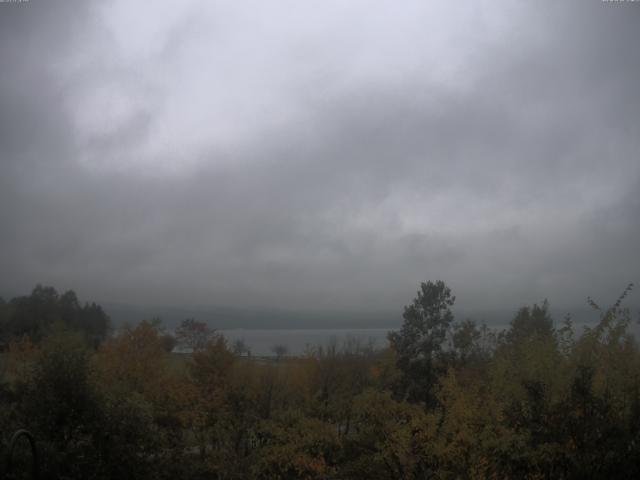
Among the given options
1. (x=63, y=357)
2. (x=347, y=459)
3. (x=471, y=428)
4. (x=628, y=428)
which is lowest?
(x=347, y=459)

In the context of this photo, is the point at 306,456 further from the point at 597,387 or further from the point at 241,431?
the point at 597,387

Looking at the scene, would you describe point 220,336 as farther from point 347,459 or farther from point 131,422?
point 131,422

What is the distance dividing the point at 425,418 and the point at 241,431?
11066 millimetres

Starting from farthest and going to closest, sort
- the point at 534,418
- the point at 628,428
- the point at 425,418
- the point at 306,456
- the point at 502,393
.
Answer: the point at 306,456 → the point at 425,418 → the point at 502,393 → the point at 534,418 → the point at 628,428

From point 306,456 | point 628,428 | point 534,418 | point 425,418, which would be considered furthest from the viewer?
point 306,456

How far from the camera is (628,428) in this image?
46.0 ft

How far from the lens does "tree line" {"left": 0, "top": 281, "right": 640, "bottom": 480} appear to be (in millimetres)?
15289

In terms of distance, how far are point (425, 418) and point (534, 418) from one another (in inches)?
298

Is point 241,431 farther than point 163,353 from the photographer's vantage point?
No

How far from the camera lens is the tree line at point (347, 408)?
15289 mm

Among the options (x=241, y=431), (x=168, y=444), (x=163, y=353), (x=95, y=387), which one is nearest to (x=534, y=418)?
(x=95, y=387)

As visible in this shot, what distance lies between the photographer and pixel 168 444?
2380 cm

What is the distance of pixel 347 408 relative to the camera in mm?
31797

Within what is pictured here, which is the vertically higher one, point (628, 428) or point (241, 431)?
point (628, 428)
